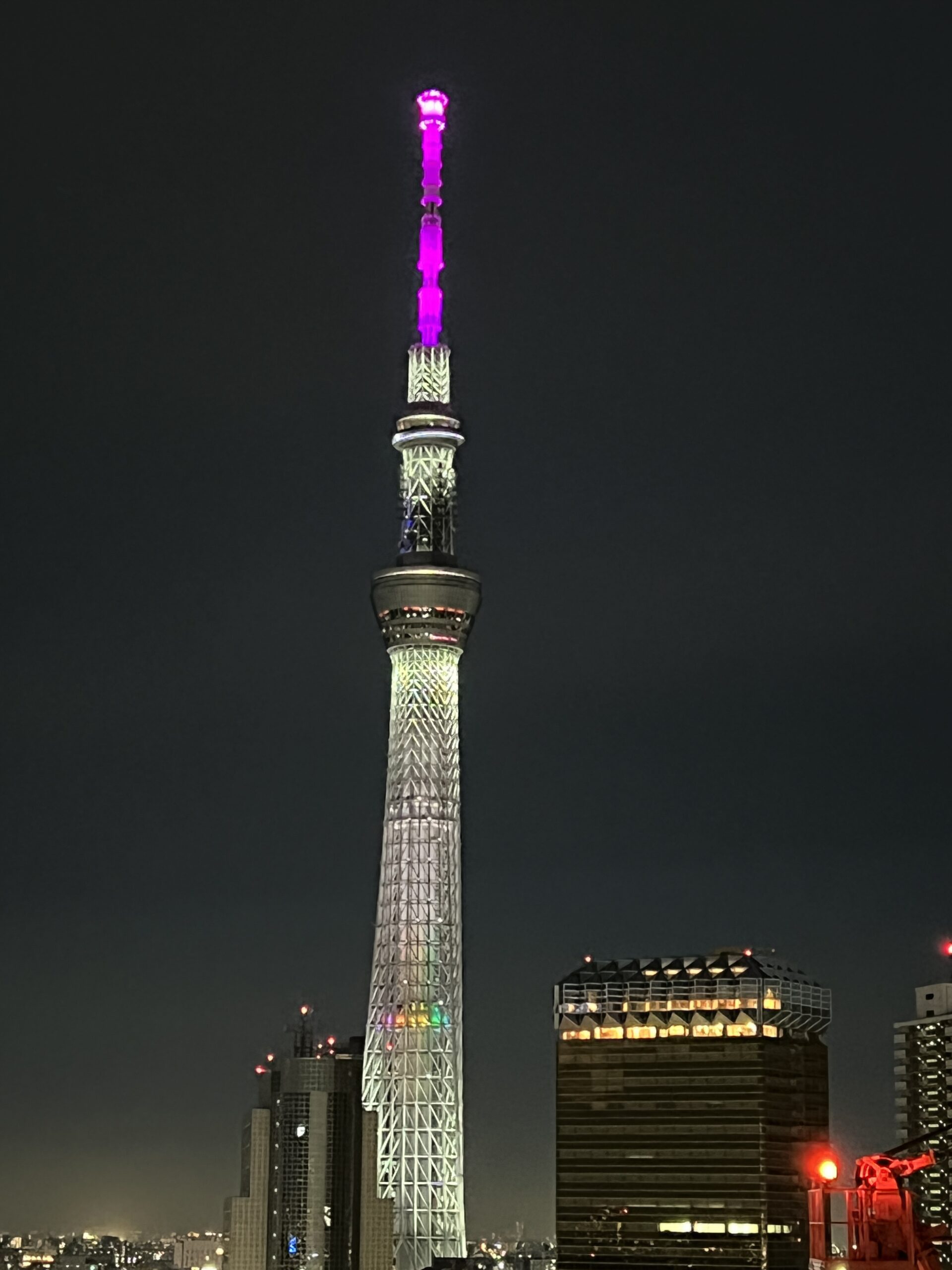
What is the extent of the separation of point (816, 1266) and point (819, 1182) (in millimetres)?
2927

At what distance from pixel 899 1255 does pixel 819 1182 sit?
382 centimetres

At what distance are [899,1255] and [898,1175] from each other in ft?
11.6

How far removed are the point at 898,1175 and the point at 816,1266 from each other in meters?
4.31

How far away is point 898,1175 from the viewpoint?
87.8 meters

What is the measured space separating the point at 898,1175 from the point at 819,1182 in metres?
2.56

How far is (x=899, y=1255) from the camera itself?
84.8m

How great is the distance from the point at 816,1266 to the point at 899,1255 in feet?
8.66

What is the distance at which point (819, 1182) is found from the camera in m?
87.4

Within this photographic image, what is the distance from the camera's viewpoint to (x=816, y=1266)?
85.6 metres
